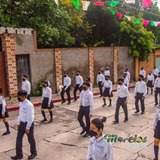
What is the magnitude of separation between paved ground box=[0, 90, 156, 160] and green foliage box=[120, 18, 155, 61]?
10.4 m

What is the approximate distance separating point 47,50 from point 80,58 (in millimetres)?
2854

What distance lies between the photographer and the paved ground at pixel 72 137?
6.59m

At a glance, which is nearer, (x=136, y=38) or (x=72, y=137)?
(x=72, y=137)

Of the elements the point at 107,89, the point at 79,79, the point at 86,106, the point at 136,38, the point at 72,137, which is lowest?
the point at 72,137

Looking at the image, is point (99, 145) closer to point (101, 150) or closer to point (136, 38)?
point (101, 150)

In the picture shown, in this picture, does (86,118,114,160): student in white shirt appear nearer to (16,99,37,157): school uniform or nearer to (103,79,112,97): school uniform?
(16,99,37,157): school uniform

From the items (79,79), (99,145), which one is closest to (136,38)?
(79,79)

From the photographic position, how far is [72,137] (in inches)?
313

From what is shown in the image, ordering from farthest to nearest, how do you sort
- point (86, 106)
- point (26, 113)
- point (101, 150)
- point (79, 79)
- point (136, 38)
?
1. point (136, 38)
2. point (79, 79)
3. point (86, 106)
4. point (26, 113)
5. point (101, 150)

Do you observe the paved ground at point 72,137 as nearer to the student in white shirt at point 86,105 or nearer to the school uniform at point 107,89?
the student in white shirt at point 86,105

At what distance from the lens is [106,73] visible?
16.8 meters

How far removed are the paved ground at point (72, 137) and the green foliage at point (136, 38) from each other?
34.0 ft

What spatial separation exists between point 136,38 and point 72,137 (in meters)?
14.9

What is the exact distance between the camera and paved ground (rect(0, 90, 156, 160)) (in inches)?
259
